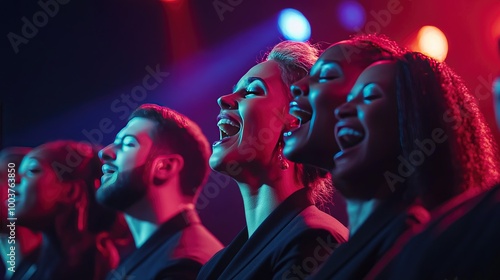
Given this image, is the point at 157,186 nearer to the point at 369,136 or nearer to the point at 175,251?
the point at 175,251

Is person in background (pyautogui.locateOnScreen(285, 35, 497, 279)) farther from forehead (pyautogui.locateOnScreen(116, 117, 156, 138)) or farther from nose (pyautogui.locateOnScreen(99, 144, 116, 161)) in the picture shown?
nose (pyautogui.locateOnScreen(99, 144, 116, 161))

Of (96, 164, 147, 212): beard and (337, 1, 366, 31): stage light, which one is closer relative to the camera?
(337, 1, 366, 31): stage light

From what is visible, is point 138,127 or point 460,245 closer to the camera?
point 460,245

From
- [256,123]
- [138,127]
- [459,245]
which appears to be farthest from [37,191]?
[459,245]

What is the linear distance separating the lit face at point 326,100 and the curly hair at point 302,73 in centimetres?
22

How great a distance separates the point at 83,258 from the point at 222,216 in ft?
2.24

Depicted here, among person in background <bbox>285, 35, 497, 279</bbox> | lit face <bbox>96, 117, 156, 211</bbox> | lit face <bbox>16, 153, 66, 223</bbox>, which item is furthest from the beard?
person in background <bbox>285, 35, 497, 279</bbox>

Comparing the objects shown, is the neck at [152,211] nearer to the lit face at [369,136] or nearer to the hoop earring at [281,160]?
the hoop earring at [281,160]

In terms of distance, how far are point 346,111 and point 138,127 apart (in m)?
1.08

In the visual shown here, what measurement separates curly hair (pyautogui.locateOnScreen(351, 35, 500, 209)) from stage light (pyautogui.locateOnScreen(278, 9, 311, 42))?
62cm

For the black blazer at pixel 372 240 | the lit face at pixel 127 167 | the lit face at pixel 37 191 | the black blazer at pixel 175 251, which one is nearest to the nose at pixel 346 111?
the black blazer at pixel 372 240

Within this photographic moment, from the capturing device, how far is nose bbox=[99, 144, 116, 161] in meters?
2.81

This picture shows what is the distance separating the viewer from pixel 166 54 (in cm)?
294

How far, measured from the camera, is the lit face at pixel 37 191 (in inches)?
120
